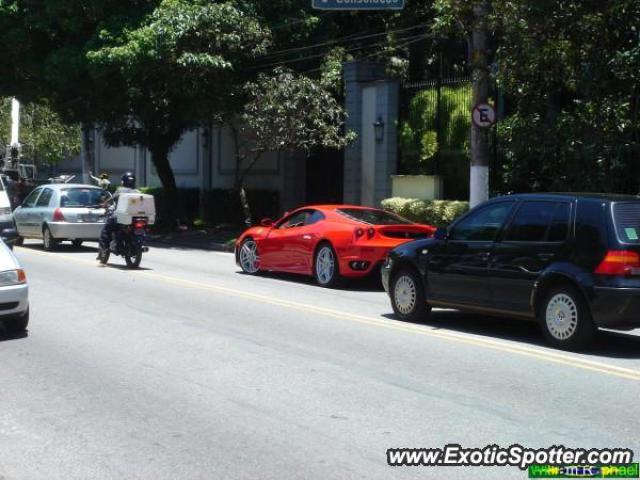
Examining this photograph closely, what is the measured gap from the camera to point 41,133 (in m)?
45.3

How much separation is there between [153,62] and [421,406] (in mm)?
18953

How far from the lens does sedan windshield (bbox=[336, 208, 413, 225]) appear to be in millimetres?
15961

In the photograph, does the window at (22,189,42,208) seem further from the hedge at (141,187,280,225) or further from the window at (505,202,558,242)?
the window at (505,202,558,242)

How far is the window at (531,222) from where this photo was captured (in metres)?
10.2

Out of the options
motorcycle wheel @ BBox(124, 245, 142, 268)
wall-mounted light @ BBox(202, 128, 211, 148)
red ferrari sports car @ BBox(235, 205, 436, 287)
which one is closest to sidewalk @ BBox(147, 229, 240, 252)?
wall-mounted light @ BBox(202, 128, 211, 148)

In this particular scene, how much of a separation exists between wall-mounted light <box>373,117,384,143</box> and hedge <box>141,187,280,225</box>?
6.02 metres

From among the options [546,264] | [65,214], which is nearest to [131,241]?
[65,214]

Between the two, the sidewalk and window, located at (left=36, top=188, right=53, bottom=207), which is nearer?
window, located at (left=36, top=188, right=53, bottom=207)

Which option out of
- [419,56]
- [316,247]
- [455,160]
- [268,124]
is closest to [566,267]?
[316,247]

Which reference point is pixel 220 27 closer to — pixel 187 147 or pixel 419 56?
pixel 419 56

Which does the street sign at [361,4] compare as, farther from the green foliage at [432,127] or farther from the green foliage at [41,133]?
the green foliage at [41,133]

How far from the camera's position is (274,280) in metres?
17.2

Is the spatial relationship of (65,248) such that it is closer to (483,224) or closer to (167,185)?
(167,185)

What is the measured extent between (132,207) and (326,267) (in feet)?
13.7
